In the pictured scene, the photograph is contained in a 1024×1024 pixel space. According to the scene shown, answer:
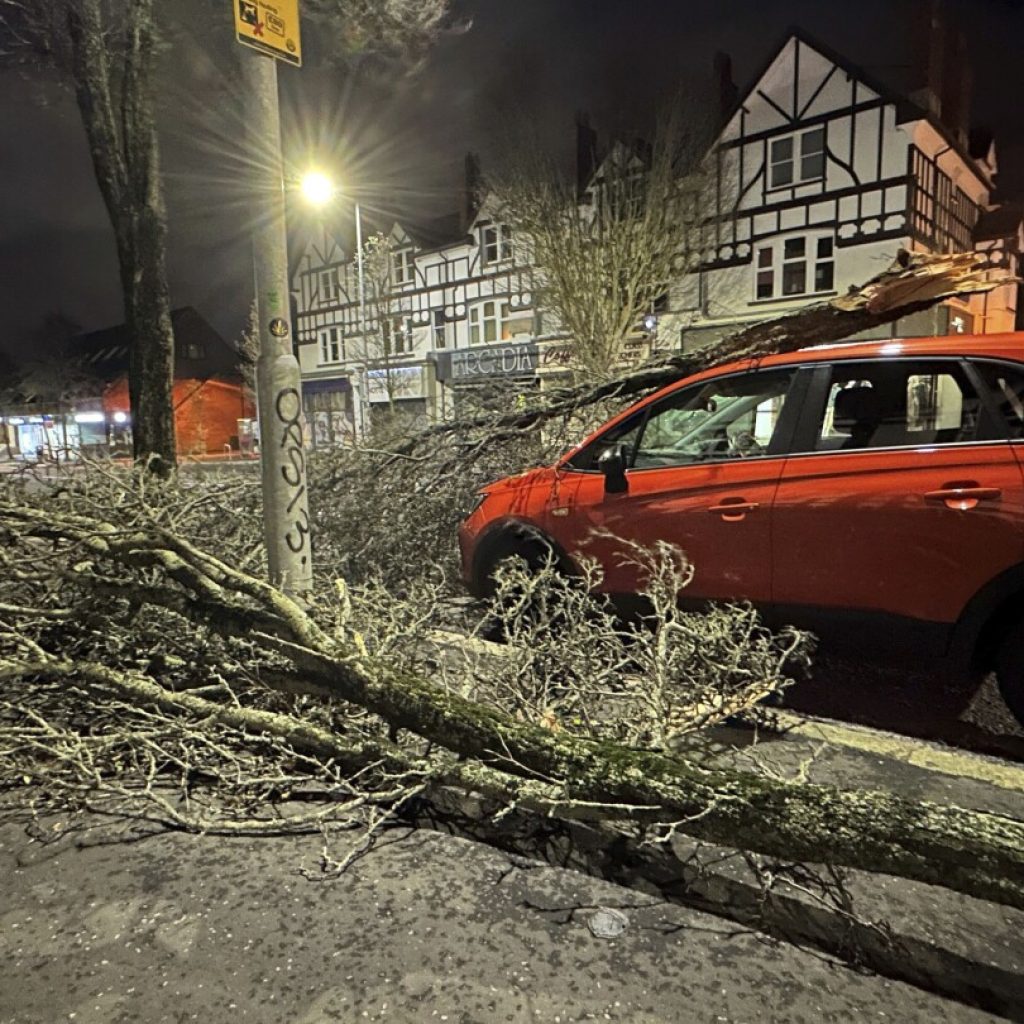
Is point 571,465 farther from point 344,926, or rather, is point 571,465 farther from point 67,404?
point 67,404

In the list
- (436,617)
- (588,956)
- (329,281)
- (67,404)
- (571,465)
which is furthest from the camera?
(67,404)

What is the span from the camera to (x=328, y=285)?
3775 centimetres

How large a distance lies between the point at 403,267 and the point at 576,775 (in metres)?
34.3

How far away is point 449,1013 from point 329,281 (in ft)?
128

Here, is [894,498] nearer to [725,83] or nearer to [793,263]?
[793,263]

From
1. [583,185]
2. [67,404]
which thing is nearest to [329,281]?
[67,404]

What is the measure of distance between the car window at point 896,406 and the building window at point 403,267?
32.1 meters

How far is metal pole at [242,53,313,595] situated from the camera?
424 cm

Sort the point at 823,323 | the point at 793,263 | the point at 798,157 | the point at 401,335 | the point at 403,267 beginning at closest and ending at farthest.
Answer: the point at 823,323, the point at 798,157, the point at 793,263, the point at 401,335, the point at 403,267

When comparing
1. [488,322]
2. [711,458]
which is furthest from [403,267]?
[711,458]

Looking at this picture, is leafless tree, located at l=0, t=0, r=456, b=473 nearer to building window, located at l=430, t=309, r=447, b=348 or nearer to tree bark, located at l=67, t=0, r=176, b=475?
tree bark, located at l=67, t=0, r=176, b=475

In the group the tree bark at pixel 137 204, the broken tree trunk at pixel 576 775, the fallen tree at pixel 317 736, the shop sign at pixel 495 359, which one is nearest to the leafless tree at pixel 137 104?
the tree bark at pixel 137 204

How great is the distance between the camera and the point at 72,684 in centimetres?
327

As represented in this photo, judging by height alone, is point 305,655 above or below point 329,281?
below
